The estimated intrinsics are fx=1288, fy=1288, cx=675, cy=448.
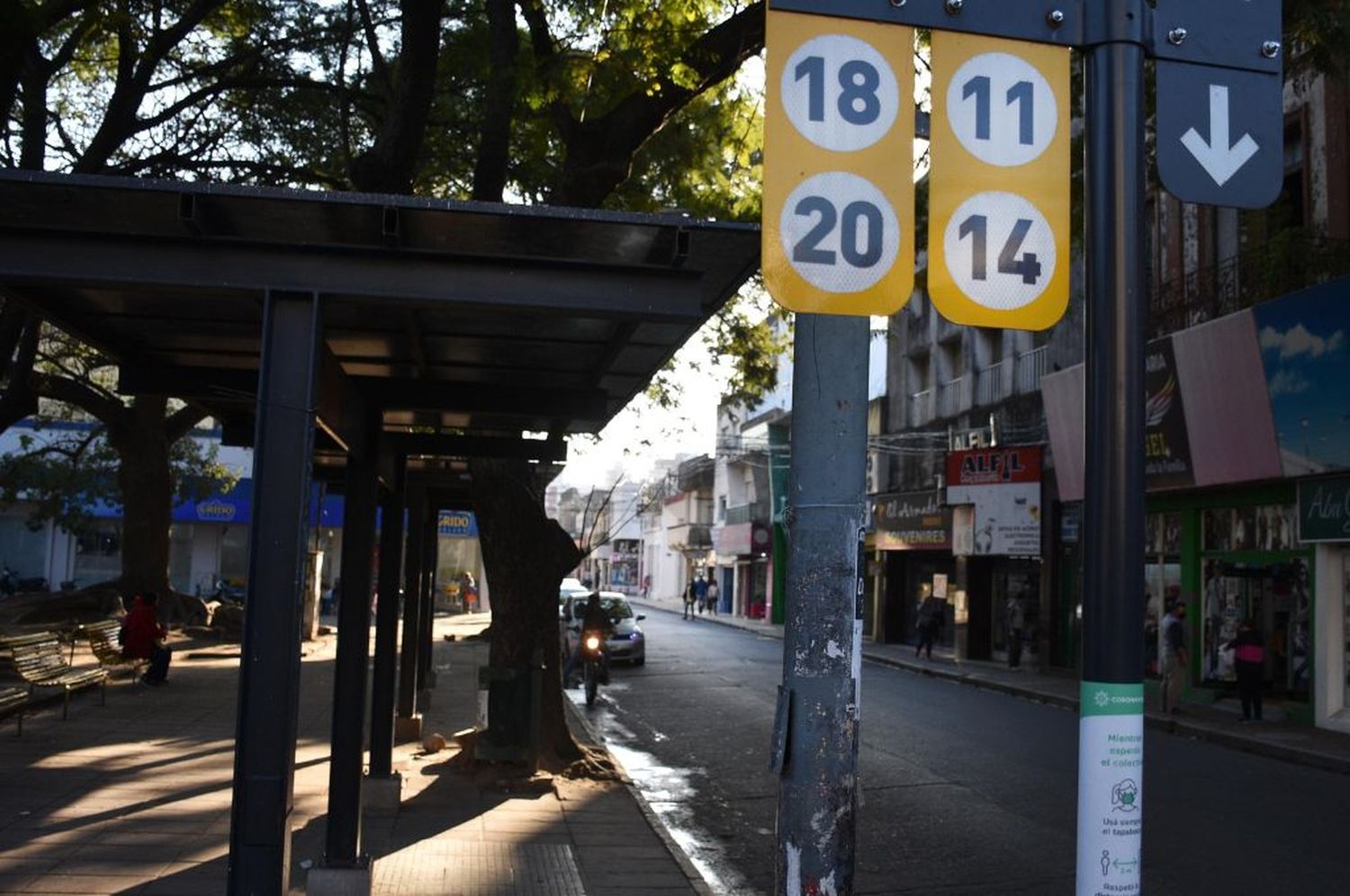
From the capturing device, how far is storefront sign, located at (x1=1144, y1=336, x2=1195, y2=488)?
68.4ft

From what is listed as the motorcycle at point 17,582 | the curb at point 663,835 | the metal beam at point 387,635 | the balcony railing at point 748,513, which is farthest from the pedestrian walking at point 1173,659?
the motorcycle at point 17,582

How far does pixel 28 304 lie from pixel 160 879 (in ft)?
11.5

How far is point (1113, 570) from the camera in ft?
12.8

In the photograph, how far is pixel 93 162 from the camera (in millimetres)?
14391

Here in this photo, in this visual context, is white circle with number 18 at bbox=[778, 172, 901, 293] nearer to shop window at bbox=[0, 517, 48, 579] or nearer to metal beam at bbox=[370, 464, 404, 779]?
metal beam at bbox=[370, 464, 404, 779]

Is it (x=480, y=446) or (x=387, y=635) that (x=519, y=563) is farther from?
(x=480, y=446)

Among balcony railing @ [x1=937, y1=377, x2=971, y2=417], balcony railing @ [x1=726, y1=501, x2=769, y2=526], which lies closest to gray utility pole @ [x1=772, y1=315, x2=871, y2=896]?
balcony railing @ [x1=937, y1=377, x2=971, y2=417]

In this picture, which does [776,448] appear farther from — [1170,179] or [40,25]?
[1170,179]

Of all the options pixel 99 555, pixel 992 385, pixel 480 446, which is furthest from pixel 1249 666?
pixel 99 555

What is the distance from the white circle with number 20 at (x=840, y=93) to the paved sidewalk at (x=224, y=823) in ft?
17.7

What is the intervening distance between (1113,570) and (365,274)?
3441 mm

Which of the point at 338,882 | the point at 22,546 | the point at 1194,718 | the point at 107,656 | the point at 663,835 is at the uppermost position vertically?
the point at 22,546

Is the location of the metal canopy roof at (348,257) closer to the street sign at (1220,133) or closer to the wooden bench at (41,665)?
the street sign at (1220,133)

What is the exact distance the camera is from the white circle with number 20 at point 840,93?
4359 millimetres
